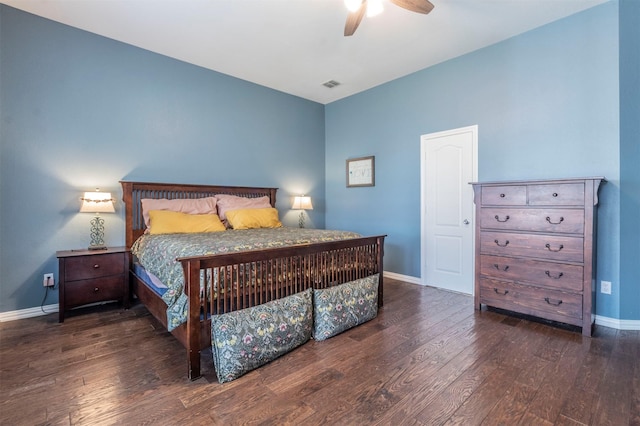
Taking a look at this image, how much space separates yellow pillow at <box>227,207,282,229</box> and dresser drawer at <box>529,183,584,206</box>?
2.93m

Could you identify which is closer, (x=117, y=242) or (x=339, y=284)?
(x=339, y=284)

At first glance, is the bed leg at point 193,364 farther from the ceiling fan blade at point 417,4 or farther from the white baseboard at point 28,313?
the ceiling fan blade at point 417,4

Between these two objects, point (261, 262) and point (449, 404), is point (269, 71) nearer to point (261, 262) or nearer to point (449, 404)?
point (261, 262)

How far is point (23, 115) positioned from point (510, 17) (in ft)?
15.8

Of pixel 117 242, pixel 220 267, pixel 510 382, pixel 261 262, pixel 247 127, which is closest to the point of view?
pixel 510 382

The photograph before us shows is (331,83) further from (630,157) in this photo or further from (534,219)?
(630,157)

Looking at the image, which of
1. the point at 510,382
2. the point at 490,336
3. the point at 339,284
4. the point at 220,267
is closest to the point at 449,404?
the point at 510,382

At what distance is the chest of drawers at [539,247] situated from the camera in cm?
255

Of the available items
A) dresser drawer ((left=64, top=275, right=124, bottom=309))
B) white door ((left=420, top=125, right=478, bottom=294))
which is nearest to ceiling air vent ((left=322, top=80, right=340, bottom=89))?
white door ((left=420, top=125, right=478, bottom=294))

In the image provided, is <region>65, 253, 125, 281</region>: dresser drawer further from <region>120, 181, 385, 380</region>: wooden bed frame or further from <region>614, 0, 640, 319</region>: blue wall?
<region>614, 0, 640, 319</region>: blue wall

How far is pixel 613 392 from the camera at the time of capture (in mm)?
1786

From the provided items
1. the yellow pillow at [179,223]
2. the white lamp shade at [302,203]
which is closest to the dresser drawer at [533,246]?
the white lamp shade at [302,203]

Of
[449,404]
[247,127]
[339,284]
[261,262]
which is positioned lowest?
[449,404]

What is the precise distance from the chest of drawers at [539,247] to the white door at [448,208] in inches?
25.2
